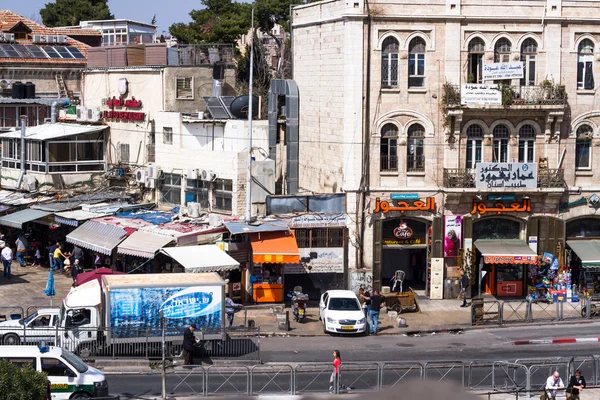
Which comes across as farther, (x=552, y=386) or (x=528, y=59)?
(x=528, y=59)

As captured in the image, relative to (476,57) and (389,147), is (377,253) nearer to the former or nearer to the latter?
(389,147)

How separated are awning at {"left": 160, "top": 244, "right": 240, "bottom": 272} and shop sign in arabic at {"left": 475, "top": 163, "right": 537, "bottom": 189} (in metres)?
10.8

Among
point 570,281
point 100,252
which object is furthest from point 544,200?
point 100,252

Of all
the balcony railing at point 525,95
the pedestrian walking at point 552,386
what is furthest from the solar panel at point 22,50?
the pedestrian walking at point 552,386

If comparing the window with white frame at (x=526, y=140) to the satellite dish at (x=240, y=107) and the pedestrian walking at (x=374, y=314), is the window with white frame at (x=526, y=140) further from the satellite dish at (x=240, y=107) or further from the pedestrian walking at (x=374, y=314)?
the satellite dish at (x=240, y=107)

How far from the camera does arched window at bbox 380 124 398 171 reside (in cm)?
3756

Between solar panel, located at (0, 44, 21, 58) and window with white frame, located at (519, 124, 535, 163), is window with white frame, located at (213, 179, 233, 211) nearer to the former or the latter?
window with white frame, located at (519, 124, 535, 163)

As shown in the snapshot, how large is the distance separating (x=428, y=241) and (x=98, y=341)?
15807 millimetres

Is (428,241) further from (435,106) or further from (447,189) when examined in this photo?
(435,106)

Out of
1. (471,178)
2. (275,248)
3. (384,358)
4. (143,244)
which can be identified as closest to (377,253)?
(275,248)

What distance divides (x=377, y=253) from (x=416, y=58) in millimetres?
8128

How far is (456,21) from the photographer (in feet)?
123

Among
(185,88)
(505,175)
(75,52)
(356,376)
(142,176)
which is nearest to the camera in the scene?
(356,376)

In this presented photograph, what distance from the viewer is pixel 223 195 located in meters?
38.2
